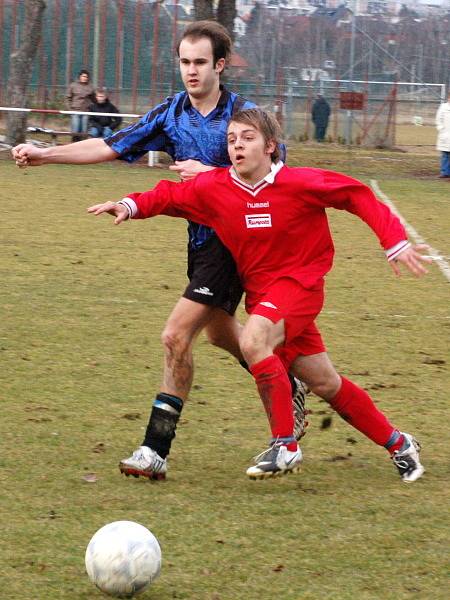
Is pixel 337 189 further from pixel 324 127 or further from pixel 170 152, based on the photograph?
pixel 324 127

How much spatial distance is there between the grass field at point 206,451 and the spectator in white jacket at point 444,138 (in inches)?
439

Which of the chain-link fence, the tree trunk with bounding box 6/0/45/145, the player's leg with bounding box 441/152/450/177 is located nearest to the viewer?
the player's leg with bounding box 441/152/450/177

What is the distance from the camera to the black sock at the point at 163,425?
518 centimetres

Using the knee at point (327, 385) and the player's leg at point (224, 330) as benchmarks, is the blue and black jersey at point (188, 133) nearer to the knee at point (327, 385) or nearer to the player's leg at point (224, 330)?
the player's leg at point (224, 330)

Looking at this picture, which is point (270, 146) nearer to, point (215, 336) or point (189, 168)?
point (189, 168)

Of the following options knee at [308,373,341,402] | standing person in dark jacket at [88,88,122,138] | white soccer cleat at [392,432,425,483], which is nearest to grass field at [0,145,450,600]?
white soccer cleat at [392,432,425,483]

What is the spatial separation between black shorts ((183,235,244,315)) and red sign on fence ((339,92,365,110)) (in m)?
21.3

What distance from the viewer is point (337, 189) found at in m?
4.96

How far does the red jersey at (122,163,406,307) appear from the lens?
16.4ft

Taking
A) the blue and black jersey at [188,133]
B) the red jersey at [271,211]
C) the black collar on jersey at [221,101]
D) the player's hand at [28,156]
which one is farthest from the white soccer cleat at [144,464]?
the black collar on jersey at [221,101]

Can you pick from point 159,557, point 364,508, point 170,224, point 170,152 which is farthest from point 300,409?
point 170,224

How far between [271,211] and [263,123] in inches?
14.9

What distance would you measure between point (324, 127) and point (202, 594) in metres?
25.0

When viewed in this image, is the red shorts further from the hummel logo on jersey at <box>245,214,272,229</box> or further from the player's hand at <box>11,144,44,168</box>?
the player's hand at <box>11,144,44,168</box>
